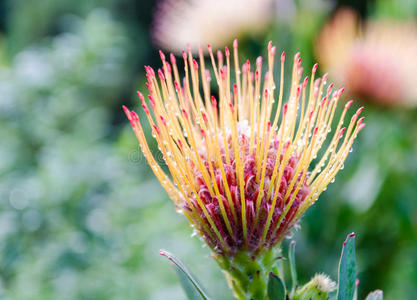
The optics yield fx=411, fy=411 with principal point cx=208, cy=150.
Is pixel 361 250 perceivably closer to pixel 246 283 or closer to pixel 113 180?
pixel 113 180

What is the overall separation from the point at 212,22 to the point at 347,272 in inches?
73.6

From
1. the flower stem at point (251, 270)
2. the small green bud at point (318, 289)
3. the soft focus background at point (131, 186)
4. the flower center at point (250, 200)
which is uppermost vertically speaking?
the soft focus background at point (131, 186)

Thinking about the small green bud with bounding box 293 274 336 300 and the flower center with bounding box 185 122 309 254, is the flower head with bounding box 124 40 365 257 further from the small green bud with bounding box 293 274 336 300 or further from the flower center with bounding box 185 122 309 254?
the small green bud with bounding box 293 274 336 300

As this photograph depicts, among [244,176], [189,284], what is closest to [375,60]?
[244,176]

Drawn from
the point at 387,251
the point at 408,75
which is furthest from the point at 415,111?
the point at 387,251

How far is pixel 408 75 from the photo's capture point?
2230mm

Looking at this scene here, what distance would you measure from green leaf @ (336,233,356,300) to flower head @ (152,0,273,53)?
1737mm

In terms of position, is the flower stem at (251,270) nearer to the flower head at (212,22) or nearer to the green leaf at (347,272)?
the green leaf at (347,272)

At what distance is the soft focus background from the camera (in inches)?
66.6

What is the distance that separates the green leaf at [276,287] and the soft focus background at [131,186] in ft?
3.55

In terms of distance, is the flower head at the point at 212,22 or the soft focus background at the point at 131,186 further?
the flower head at the point at 212,22

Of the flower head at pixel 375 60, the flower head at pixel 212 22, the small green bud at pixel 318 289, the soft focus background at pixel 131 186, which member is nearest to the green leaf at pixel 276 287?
the small green bud at pixel 318 289

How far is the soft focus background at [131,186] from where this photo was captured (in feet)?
5.55

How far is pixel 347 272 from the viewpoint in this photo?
28.1 inches
